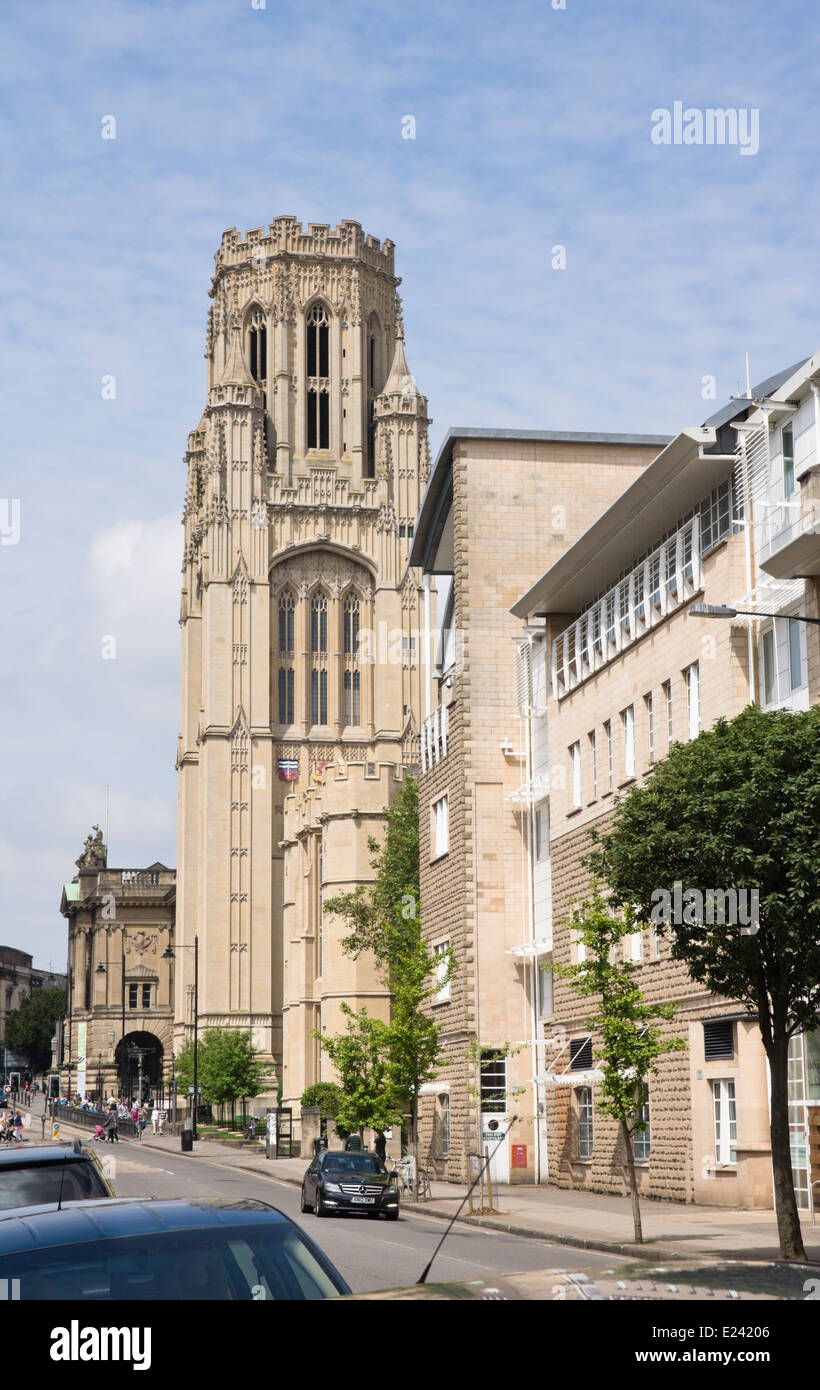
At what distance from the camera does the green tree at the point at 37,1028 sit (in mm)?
185250

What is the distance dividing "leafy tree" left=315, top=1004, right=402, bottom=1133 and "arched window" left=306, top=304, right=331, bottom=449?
77.4m

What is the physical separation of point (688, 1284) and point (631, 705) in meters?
32.2

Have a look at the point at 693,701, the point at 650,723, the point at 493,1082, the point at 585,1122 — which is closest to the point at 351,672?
the point at 493,1082

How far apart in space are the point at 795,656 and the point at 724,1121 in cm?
861

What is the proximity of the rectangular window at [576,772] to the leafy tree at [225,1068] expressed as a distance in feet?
181

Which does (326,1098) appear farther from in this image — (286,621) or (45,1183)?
(286,621)

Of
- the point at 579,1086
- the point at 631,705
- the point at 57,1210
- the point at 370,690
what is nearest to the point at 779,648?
the point at 631,705

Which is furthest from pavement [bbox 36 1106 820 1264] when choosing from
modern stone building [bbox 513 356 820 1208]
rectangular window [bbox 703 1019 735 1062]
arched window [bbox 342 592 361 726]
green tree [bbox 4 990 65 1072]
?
green tree [bbox 4 990 65 1072]

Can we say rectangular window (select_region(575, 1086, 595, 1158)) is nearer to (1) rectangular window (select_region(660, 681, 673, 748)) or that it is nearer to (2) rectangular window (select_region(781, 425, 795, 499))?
(1) rectangular window (select_region(660, 681, 673, 748))

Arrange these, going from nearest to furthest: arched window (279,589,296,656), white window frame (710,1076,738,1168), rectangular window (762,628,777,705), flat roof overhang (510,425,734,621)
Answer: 1. rectangular window (762,628,777,705)
2. white window frame (710,1076,738,1168)
3. flat roof overhang (510,425,734,621)
4. arched window (279,589,296,656)

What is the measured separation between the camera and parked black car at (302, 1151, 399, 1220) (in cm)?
2995

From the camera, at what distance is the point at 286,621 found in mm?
108562
